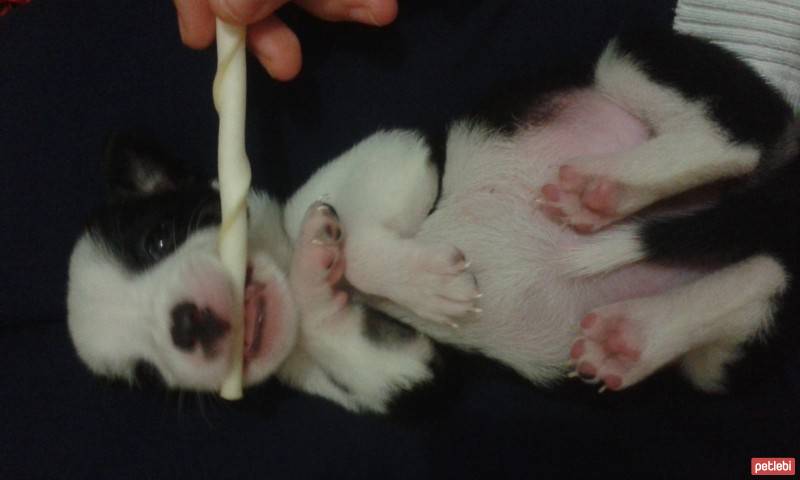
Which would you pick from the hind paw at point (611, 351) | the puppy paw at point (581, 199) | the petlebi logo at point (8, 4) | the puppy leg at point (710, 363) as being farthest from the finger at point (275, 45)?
the petlebi logo at point (8, 4)

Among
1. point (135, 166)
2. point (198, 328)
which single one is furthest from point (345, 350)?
point (135, 166)

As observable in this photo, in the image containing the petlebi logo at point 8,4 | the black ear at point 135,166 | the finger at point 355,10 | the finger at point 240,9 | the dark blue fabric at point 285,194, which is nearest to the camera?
the finger at point 240,9

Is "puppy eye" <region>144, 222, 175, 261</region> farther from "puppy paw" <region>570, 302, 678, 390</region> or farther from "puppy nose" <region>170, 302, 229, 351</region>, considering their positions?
"puppy paw" <region>570, 302, 678, 390</region>

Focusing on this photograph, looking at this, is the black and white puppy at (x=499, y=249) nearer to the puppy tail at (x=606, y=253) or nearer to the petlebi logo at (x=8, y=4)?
the puppy tail at (x=606, y=253)

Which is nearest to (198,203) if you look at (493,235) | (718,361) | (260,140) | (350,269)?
(260,140)

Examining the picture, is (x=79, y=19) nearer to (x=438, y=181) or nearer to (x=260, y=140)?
(x=260, y=140)

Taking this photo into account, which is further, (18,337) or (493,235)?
(18,337)

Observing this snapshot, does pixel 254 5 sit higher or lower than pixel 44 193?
higher

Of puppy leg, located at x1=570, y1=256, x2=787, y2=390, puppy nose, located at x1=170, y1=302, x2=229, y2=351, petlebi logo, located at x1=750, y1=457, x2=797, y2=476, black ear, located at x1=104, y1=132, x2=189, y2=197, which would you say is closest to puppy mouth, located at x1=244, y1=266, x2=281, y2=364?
puppy nose, located at x1=170, y1=302, x2=229, y2=351
